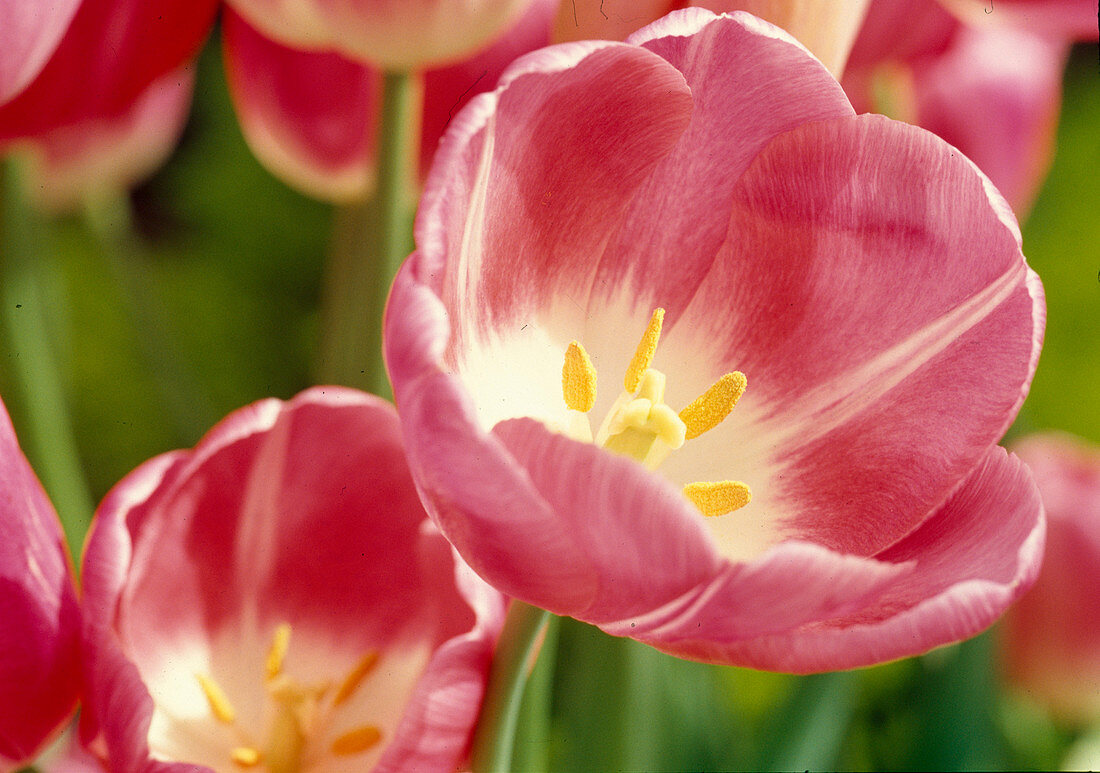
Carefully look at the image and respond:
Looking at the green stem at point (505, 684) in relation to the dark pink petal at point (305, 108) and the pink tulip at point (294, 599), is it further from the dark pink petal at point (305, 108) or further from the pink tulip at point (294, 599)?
the dark pink petal at point (305, 108)

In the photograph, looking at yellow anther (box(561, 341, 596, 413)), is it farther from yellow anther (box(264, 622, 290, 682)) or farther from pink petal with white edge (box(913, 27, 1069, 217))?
pink petal with white edge (box(913, 27, 1069, 217))

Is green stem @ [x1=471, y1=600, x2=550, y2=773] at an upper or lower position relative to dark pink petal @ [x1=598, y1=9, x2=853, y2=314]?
lower

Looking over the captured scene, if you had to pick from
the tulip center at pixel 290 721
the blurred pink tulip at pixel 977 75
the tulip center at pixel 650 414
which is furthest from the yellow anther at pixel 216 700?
the blurred pink tulip at pixel 977 75

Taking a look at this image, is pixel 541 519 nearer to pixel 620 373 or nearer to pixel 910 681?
pixel 620 373

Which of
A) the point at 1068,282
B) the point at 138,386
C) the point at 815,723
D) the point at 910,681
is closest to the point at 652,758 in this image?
the point at 815,723

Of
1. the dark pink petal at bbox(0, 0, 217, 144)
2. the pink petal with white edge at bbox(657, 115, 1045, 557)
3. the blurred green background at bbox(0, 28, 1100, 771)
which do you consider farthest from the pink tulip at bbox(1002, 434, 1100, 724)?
the dark pink petal at bbox(0, 0, 217, 144)

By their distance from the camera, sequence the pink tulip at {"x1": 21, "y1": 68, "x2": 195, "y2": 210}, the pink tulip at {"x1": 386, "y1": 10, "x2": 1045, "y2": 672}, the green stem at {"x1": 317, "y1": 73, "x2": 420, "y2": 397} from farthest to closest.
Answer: the pink tulip at {"x1": 21, "y1": 68, "x2": 195, "y2": 210}
the green stem at {"x1": 317, "y1": 73, "x2": 420, "y2": 397}
the pink tulip at {"x1": 386, "y1": 10, "x2": 1045, "y2": 672}
